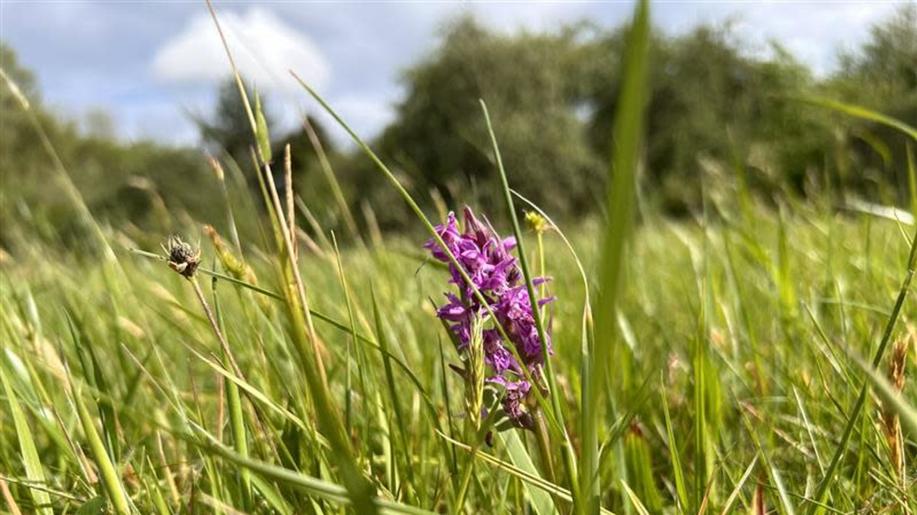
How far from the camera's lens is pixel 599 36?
2312cm

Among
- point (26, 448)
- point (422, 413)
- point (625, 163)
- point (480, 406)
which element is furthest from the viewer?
point (422, 413)

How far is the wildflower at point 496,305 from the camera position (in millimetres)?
600

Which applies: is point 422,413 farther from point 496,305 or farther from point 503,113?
point 503,113

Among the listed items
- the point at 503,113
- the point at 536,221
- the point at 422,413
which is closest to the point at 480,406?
the point at 536,221

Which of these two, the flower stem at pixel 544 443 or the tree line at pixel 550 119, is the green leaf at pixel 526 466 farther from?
the tree line at pixel 550 119

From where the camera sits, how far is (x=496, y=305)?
0.60 metres

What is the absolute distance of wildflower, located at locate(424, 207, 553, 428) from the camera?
0.60 meters

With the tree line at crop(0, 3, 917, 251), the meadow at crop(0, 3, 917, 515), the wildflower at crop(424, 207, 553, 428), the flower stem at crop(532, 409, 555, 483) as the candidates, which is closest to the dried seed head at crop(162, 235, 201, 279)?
the meadow at crop(0, 3, 917, 515)

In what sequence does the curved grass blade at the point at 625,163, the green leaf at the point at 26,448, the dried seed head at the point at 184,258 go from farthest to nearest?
1. the green leaf at the point at 26,448
2. the dried seed head at the point at 184,258
3. the curved grass blade at the point at 625,163

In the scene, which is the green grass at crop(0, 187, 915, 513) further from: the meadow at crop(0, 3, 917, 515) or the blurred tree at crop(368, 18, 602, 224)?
the blurred tree at crop(368, 18, 602, 224)

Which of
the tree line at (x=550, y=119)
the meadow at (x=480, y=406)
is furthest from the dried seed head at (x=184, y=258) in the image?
the tree line at (x=550, y=119)

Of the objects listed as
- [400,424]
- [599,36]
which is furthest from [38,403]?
[599,36]

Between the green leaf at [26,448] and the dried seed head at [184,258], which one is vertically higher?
the dried seed head at [184,258]

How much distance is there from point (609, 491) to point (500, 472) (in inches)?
5.1
